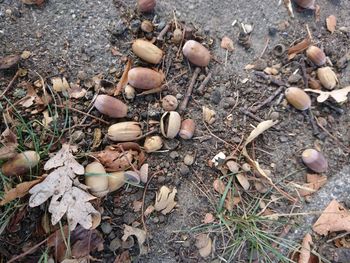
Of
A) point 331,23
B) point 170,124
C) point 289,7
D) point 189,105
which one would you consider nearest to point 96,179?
point 170,124

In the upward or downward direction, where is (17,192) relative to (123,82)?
downward

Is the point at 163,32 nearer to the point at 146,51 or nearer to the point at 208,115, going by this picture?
the point at 146,51

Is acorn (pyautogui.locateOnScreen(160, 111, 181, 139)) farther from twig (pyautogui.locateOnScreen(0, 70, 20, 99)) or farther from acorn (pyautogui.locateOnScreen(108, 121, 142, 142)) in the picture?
twig (pyautogui.locateOnScreen(0, 70, 20, 99))

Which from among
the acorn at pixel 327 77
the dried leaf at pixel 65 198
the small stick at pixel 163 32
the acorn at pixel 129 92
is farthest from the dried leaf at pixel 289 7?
the dried leaf at pixel 65 198

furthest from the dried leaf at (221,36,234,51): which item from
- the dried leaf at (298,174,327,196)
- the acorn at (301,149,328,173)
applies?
the dried leaf at (298,174,327,196)

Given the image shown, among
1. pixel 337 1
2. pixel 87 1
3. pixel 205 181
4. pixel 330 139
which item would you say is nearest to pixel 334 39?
pixel 337 1

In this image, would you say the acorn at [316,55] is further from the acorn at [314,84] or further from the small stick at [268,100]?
the small stick at [268,100]

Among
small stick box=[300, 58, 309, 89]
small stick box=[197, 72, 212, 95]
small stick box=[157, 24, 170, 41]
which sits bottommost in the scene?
small stick box=[197, 72, 212, 95]

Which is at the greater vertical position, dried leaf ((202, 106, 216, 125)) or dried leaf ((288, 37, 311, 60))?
dried leaf ((288, 37, 311, 60))
